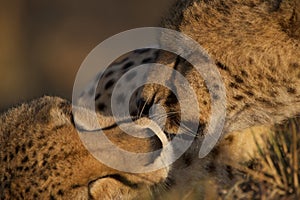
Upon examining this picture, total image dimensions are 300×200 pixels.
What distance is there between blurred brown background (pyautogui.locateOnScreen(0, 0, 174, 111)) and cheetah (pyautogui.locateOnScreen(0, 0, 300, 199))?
10.6 feet

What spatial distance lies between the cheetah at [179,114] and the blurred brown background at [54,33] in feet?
10.6

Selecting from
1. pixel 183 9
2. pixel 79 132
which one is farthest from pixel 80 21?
pixel 79 132

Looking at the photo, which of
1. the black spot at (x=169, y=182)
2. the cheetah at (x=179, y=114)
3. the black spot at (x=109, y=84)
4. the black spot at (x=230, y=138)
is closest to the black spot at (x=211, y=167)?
the cheetah at (x=179, y=114)

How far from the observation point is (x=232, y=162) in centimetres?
443

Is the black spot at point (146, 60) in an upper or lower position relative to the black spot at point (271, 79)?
upper

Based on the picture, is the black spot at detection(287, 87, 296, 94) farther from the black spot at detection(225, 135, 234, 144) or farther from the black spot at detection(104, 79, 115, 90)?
the black spot at detection(104, 79, 115, 90)

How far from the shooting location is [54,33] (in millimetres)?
10445

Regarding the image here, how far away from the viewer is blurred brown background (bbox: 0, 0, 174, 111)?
28.5 feet

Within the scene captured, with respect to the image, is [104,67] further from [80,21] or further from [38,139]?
[80,21]

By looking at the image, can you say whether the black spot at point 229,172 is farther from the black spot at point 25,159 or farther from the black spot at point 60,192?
the black spot at point 25,159

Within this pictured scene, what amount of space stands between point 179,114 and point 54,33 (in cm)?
634

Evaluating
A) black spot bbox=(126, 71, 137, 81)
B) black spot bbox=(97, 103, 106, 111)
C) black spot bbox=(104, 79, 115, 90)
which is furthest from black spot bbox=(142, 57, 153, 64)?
black spot bbox=(97, 103, 106, 111)

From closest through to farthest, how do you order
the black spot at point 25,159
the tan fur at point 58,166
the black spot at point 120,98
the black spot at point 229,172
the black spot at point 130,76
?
the tan fur at point 58,166 → the black spot at point 25,159 → the black spot at point 229,172 → the black spot at point 120,98 → the black spot at point 130,76

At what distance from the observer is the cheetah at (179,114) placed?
12.8 ft
